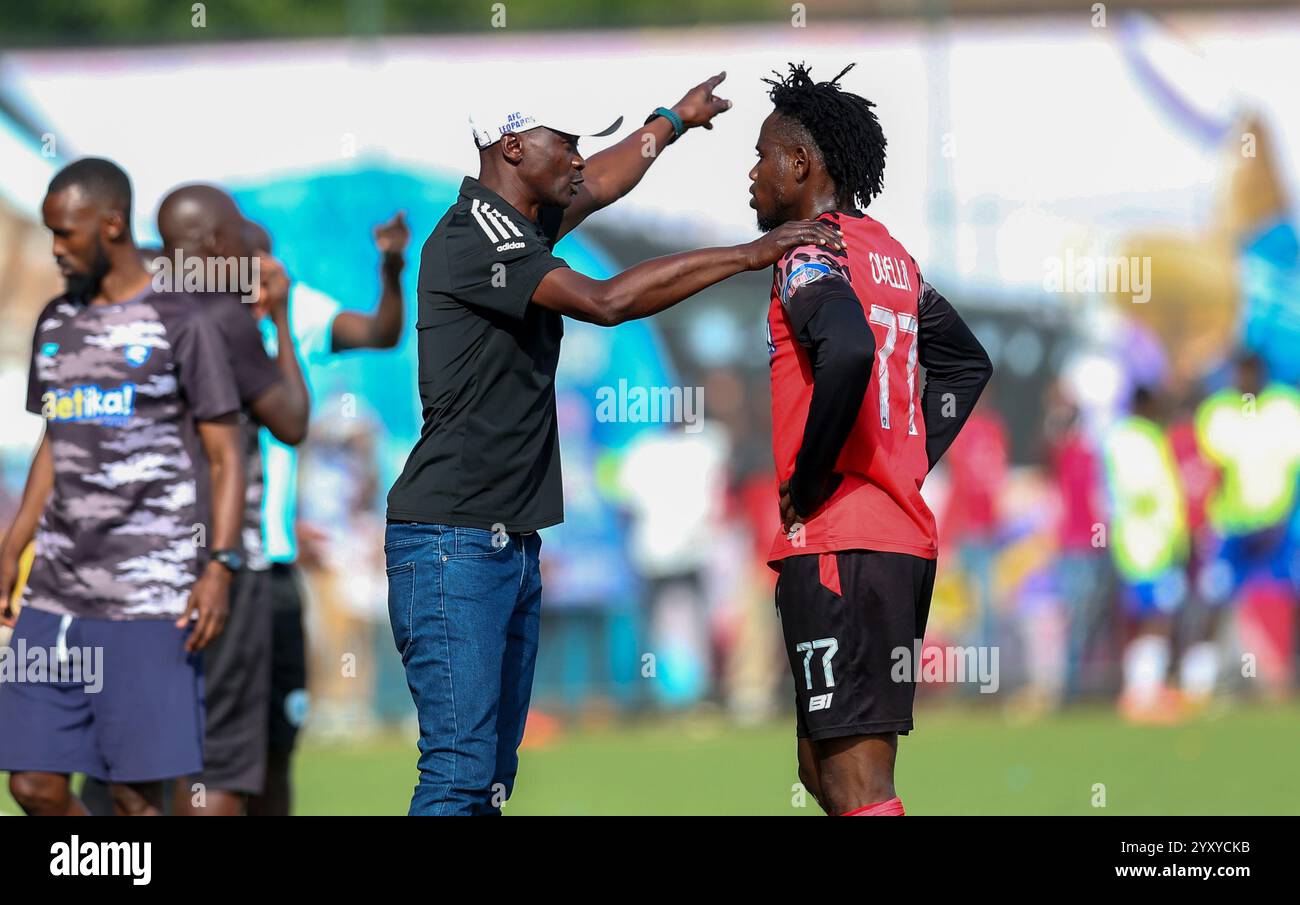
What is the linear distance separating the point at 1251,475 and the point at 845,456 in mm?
11647

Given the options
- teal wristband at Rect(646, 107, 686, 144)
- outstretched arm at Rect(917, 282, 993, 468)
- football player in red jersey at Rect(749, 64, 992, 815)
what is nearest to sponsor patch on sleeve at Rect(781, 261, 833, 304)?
football player in red jersey at Rect(749, 64, 992, 815)

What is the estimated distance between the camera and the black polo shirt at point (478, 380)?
5.50m

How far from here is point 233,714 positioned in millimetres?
6898

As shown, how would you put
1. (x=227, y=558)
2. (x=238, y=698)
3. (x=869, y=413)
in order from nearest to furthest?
(x=869, y=413), (x=227, y=558), (x=238, y=698)

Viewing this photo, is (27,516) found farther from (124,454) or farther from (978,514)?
(978,514)

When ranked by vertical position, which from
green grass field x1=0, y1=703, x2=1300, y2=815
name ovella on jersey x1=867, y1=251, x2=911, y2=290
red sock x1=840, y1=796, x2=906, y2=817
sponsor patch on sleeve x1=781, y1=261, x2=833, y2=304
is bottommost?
green grass field x1=0, y1=703, x2=1300, y2=815

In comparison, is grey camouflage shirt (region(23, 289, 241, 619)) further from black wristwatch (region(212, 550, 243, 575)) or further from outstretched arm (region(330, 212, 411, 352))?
outstretched arm (region(330, 212, 411, 352))

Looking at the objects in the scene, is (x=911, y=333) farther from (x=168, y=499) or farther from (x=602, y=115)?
(x=602, y=115)

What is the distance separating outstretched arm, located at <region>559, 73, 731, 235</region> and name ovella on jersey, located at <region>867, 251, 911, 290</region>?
4.68ft

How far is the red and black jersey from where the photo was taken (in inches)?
211

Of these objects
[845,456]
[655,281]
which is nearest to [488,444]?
[655,281]

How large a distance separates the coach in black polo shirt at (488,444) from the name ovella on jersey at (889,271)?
205 millimetres

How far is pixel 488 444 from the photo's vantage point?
5.56 meters
